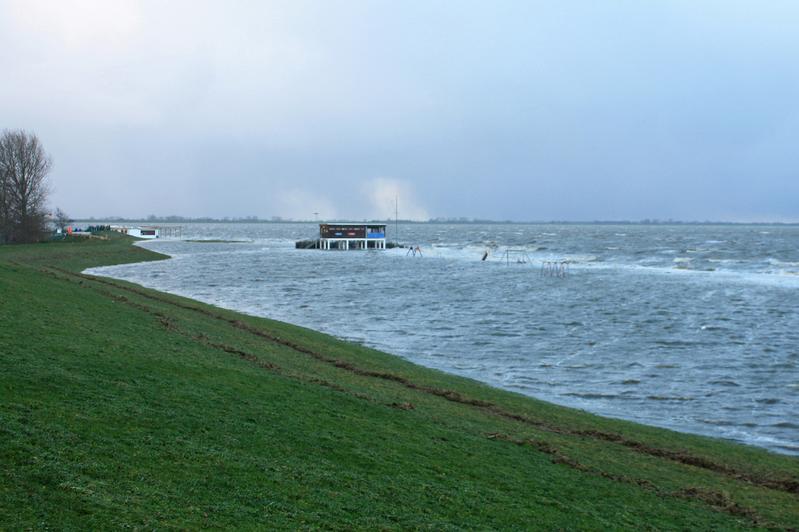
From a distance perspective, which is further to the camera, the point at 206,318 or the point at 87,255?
the point at 87,255

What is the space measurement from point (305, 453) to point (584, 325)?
31884mm

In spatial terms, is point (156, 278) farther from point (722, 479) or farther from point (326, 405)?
point (722, 479)

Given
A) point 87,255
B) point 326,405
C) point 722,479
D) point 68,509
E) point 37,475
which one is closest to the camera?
point 68,509

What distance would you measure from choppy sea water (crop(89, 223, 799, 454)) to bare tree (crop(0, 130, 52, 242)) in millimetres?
18217

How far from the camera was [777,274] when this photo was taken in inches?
3132

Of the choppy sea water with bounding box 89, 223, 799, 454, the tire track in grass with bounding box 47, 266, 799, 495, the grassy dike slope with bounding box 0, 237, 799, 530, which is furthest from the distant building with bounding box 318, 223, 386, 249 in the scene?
the grassy dike slope with bounding box 0, 237, 799, 530

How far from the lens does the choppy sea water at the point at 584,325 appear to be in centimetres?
2412

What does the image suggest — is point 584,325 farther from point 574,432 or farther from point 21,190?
point 21,190

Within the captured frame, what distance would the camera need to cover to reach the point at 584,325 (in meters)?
41.5

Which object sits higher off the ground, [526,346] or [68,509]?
[68,509]

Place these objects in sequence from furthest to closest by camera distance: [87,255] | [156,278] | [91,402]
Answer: [87,255]
[156,278]
[91,402]

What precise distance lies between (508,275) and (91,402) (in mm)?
69063

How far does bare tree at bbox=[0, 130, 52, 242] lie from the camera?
83.8 m

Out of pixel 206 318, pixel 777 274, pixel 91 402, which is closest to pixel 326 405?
pixel 91 402
